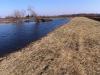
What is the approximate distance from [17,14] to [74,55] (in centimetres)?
8171

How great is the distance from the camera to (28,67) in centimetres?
1218

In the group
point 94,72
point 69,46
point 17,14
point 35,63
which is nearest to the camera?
point 94,72

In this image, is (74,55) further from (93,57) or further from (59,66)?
(59,66)

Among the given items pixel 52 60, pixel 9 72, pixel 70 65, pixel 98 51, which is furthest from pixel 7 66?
pixel 98 51

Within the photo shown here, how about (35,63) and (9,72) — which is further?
(35,63)

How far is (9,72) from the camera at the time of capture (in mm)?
11789

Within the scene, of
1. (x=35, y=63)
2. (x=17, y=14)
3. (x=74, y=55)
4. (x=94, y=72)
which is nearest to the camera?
(x=94, y=72)

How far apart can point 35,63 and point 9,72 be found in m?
1.73

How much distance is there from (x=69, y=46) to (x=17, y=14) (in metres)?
78.7

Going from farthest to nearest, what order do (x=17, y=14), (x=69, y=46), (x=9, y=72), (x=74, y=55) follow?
(x=17, y=14), (x=69, y=46), (x=74, y=55), (x=9, y=72)

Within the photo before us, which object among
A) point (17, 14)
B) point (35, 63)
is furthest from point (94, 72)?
point (17, 14)

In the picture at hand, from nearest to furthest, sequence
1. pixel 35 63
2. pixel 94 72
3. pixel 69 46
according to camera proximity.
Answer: pixel 94 72 → pixel 35 63 → pixel 69 46

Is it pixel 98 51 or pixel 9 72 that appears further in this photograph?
pixel 98 51

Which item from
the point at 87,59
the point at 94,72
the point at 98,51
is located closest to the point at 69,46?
the point at 98,51
